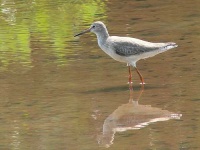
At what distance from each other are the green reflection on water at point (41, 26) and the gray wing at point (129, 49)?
5.31 ft

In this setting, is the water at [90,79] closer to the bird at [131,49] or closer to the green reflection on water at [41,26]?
the green reflection on water at [41,26]

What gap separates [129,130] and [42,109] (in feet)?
5.81

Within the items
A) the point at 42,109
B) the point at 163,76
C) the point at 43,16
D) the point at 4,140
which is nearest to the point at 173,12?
the point at 43,16

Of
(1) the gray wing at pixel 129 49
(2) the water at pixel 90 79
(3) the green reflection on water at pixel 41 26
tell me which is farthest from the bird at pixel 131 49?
(3) the green reflection on water at pixel 41 26

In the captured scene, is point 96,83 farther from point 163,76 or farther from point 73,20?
point 73,20

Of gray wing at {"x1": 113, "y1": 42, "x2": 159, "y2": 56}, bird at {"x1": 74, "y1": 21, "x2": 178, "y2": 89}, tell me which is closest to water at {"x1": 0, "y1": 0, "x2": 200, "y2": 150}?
bird at {"x1": 74, "y1": 21, "x2": 178, "y2": 89}

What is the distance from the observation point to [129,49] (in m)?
15.5

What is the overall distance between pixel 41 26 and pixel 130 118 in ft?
24.1

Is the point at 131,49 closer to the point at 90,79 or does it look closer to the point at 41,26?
the point at 90,79

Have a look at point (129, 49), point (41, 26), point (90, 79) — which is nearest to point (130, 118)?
point (90, 79)

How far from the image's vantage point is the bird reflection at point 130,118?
492 inches

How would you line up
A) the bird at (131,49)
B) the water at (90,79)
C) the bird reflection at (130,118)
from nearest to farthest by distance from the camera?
1. the water at (90,79)
2. the bird reflection at (130,118)
3. the bird at (131,49)

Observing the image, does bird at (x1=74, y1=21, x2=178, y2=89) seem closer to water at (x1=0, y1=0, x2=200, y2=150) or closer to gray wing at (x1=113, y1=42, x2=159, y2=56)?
gray wing at (x1=113, y1=42, x2=159, y2=56)

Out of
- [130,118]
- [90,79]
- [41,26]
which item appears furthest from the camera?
[41,26]
